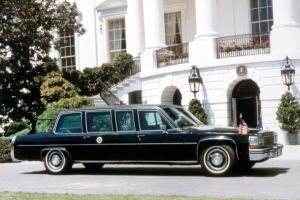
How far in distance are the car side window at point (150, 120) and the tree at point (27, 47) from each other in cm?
1561

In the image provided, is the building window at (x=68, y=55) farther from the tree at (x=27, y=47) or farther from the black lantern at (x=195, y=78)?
the black lantern at (x=195, y=78)

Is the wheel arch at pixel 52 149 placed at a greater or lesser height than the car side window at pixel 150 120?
lesser

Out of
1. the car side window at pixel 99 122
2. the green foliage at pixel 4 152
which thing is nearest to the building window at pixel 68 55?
the green foliage at pixel 4 152

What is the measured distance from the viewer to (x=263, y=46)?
2352 centimetres

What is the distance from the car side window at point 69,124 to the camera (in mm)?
13672

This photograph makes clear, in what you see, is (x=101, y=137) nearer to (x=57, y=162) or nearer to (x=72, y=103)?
(x=57, y=162)

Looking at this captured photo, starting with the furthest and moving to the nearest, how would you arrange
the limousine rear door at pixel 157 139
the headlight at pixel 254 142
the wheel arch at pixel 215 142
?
1. the limousine rear door at pixel 157 139
2. the wheel arch at pixel 215 142
3. the headlight at pixel 254 142

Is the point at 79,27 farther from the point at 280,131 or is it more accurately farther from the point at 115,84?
the point at 280,131

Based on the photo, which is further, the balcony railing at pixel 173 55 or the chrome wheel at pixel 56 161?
the balcony railing at pixel 173 55

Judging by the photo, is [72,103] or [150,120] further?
[72,103]

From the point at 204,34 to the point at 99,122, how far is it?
41.3 feet

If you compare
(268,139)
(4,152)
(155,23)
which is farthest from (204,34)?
(268,139)

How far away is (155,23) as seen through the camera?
27.2 metres

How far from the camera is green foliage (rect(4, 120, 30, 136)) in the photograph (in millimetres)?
27981
